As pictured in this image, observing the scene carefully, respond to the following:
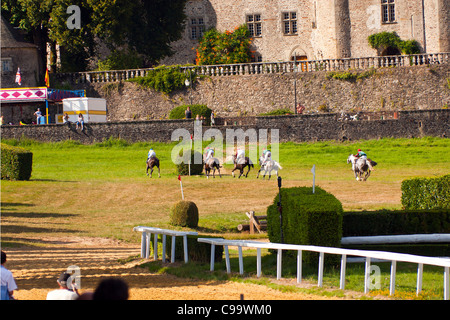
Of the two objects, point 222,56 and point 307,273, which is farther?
point 222,56

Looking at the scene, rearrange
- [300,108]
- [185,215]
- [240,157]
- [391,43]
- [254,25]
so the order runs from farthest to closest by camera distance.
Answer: [254,25] → [391,43] → [300,108] → [240,157] → [185,215]

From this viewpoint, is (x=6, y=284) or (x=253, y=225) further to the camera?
(x=253, y=225)

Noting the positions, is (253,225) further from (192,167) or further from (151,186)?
(192,167)

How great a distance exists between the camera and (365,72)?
4828 cm

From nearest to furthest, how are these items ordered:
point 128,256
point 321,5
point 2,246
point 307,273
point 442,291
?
point 442,291 < point 307,273 < point 128,256 < point 2,246 < point 321,5

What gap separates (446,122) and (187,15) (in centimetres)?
2430

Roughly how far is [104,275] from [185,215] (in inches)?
273

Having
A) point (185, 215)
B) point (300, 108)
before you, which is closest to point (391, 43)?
point (300, 108)

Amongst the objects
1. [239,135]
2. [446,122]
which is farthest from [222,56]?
[446,122]

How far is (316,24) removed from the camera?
54.8m

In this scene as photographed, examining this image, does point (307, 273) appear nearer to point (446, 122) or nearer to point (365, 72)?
point (446, 122)

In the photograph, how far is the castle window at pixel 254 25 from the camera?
5716 centimetres

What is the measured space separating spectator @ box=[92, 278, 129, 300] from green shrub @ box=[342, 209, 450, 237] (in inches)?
390

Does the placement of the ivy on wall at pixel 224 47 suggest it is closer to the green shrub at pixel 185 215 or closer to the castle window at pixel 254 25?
the castle window at pixel 254 25
